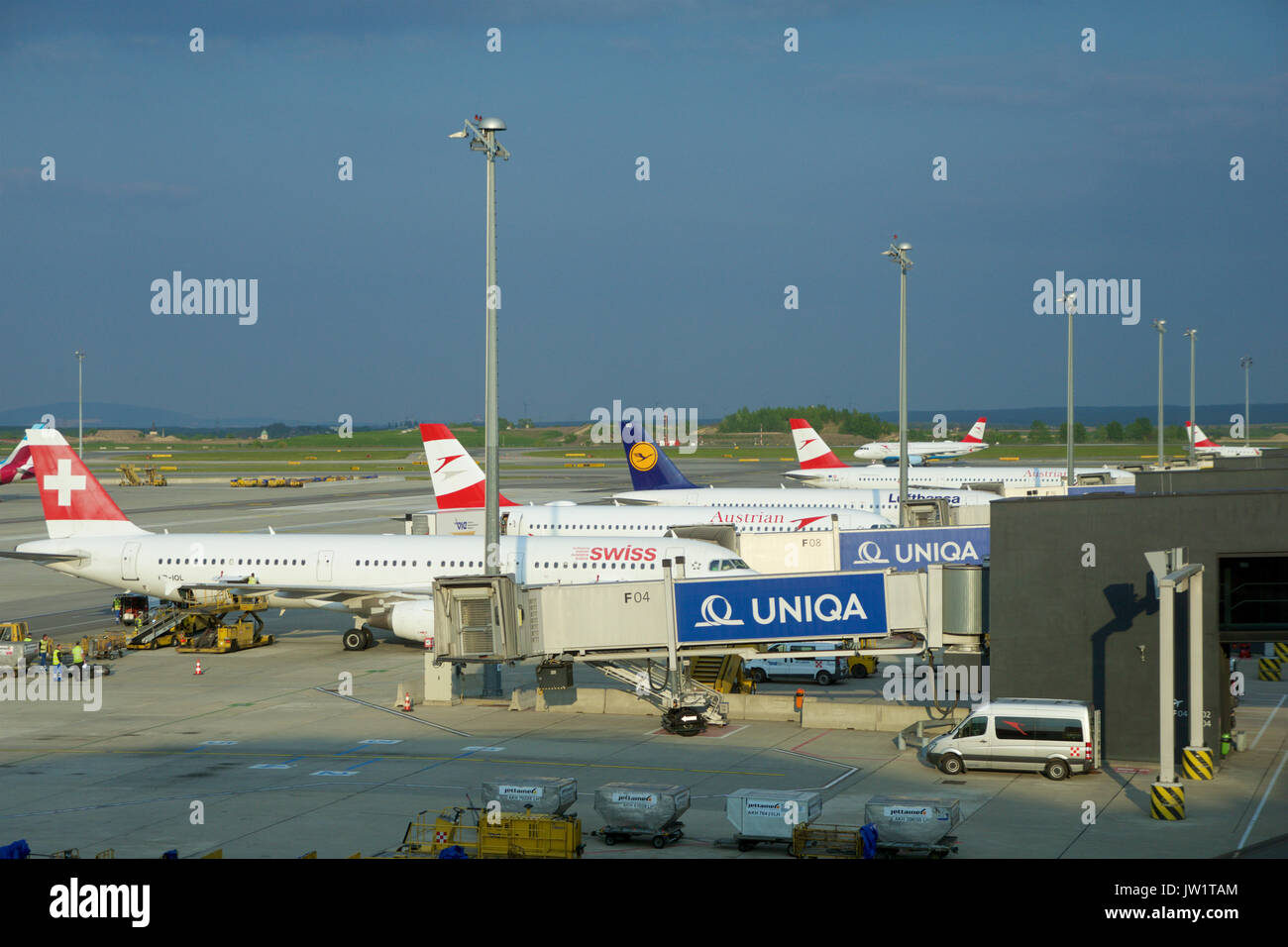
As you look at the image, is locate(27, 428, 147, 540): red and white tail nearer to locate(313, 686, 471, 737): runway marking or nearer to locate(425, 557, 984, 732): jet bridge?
locate(313, 686, 471, 737): runway marking

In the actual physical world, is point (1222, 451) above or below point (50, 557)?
above

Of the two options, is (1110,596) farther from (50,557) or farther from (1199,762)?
(50,557)

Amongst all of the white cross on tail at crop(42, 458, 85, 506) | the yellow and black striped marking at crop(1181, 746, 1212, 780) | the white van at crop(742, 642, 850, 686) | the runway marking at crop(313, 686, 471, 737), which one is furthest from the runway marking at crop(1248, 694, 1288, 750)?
the white cross on tail at crop(42, 458, 85, 506)

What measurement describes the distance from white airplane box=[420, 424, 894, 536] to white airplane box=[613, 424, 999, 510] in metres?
1.59

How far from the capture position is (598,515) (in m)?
67.9

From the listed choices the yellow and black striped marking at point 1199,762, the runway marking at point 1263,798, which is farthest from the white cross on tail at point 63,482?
the runway marking at point 1263,798

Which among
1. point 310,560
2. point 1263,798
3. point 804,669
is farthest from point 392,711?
point 1263,798

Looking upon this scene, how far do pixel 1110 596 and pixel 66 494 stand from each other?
4457 centimetres

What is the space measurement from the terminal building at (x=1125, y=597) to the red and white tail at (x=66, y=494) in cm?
3985

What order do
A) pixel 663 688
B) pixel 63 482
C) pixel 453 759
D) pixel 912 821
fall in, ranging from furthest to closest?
pixel 63 482
pixel 663 688
pixel 453 759
pixel 912 821

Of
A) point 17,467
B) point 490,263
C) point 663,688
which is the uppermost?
point 490,263

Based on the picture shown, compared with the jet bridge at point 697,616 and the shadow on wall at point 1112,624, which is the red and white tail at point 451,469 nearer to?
the jet bridge at point 697,616

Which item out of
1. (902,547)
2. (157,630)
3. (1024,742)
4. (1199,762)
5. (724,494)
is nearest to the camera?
(1199,762)
